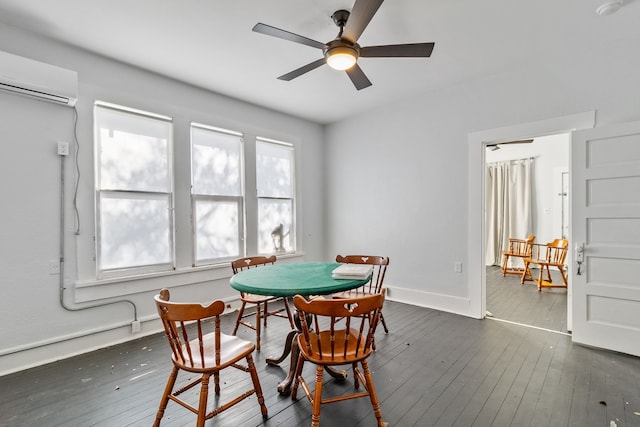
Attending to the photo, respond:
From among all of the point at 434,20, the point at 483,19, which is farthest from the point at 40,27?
the point at 483,19

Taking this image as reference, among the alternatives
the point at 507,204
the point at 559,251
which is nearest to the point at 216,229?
the point at 559,251

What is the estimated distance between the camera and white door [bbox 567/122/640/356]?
2.56 m

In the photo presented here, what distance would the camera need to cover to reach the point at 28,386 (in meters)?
2.19

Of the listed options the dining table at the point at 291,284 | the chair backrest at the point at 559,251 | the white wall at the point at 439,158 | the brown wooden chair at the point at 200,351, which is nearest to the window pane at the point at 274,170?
the white wall at the point at 439,158

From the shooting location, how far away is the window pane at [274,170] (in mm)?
4348

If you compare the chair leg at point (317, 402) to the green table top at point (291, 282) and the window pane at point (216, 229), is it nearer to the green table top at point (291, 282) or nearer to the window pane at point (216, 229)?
the green table top at point (291, 282)

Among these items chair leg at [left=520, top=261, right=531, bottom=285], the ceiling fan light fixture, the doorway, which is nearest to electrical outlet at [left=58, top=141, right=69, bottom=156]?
the ceiling fan light fixture

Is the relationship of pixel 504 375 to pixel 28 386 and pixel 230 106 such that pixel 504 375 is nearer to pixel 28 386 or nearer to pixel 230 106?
pixel 28 386

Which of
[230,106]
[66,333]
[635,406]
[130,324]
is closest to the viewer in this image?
[635,406]

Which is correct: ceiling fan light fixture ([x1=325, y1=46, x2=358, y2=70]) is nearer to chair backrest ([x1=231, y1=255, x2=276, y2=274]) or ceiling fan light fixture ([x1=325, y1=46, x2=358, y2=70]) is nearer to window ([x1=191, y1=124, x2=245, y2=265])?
chair backrest ([x1=231, y1=255, x2=276, y2=274])

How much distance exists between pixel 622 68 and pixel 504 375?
9.60ft

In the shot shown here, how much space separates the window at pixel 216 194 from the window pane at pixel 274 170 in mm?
342

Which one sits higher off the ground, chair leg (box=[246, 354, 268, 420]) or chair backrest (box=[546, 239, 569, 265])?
chair backrest (box=[546, 239, 569, 265])

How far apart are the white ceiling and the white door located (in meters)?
0.94
